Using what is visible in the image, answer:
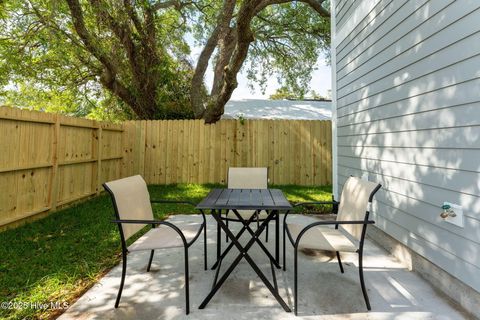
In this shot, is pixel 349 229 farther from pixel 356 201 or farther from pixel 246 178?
pixel 246 178

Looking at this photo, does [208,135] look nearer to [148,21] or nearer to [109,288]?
[148,21]

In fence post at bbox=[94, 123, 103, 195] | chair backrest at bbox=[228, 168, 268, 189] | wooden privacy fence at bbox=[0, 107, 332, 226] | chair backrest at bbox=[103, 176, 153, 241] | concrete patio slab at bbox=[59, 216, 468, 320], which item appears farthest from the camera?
wooden privacy fence at bbox=[0, 107, 332, 226]

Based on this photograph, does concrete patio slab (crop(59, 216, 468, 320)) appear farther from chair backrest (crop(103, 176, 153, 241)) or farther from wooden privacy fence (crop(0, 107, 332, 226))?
wooden privacy fence (crop(0, 107, 332, 226))

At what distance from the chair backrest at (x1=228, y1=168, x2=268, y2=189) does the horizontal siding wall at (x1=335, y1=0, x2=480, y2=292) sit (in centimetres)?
140

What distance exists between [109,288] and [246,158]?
5.25 m

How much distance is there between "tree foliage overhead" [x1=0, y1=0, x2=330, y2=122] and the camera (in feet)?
18.9

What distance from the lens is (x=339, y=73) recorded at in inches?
178

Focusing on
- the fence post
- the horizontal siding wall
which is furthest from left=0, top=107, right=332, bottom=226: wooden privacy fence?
the horizontal siding wall

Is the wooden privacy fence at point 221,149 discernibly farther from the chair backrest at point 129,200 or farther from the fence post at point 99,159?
the chair backrest at point 129,200

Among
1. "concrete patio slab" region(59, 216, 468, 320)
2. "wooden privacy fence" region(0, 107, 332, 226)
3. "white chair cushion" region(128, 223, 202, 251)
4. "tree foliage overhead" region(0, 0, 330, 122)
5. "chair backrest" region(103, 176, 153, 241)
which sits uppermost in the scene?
"tree foliage overhead" region(0, 0, 330, 122)

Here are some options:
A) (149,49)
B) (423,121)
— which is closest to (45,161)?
(423,121)

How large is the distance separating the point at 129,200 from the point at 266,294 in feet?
4.32

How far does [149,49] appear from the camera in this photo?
797cm

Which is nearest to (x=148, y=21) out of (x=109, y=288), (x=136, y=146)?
(x=136, y=146)
